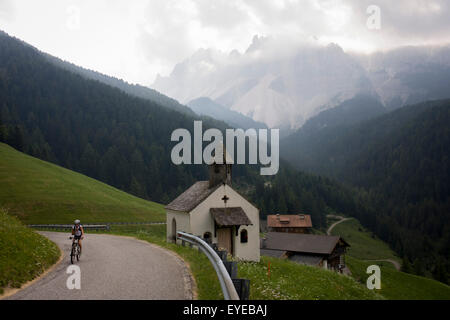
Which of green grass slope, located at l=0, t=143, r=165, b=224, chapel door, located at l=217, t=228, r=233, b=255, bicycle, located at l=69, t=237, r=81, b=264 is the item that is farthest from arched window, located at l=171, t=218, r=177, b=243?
green grass slope, located at l=0, t=143, r=165, b=224

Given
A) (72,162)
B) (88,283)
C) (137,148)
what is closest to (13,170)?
(88,283)

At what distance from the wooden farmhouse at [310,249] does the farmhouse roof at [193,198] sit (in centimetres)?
3055

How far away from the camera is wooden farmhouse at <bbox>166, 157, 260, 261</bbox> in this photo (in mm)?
31391

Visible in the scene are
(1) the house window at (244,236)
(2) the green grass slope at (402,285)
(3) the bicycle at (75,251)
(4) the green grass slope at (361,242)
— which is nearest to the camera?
(3) the bicycle at (75,251)

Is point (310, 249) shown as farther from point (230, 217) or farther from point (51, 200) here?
point (51, 200)

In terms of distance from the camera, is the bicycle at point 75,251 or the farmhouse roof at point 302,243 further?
the farmhouse roof at point 302,243

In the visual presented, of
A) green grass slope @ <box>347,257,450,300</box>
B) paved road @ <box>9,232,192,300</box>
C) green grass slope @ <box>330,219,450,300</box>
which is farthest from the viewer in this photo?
green grass slope @ <box>330,219,450,300</box>

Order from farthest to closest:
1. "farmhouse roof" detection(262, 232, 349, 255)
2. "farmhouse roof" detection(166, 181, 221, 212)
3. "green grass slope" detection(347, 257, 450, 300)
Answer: "farmhouse roof" detection(262, 232, 349, 255), "green grass slope" detection(347, 257, 450, 300), "farmhouse roof" detection(166, 181, 221, 212)

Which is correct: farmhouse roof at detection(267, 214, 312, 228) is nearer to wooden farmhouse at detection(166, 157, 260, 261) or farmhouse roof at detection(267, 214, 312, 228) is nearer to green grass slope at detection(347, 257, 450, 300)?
green grass slope at detection(347, 257, 450, 300)

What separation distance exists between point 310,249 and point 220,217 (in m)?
35.7

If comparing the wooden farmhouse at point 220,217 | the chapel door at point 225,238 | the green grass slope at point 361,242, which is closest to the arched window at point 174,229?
the wooden farmhouse at point 220,217

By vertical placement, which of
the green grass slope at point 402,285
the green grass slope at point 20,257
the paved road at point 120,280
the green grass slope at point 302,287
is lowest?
the green grass slope at point 402,285

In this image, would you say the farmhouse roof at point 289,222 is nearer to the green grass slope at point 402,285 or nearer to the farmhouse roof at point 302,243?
the green grass slope at point 402,285

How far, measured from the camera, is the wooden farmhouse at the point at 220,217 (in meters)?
31.4
